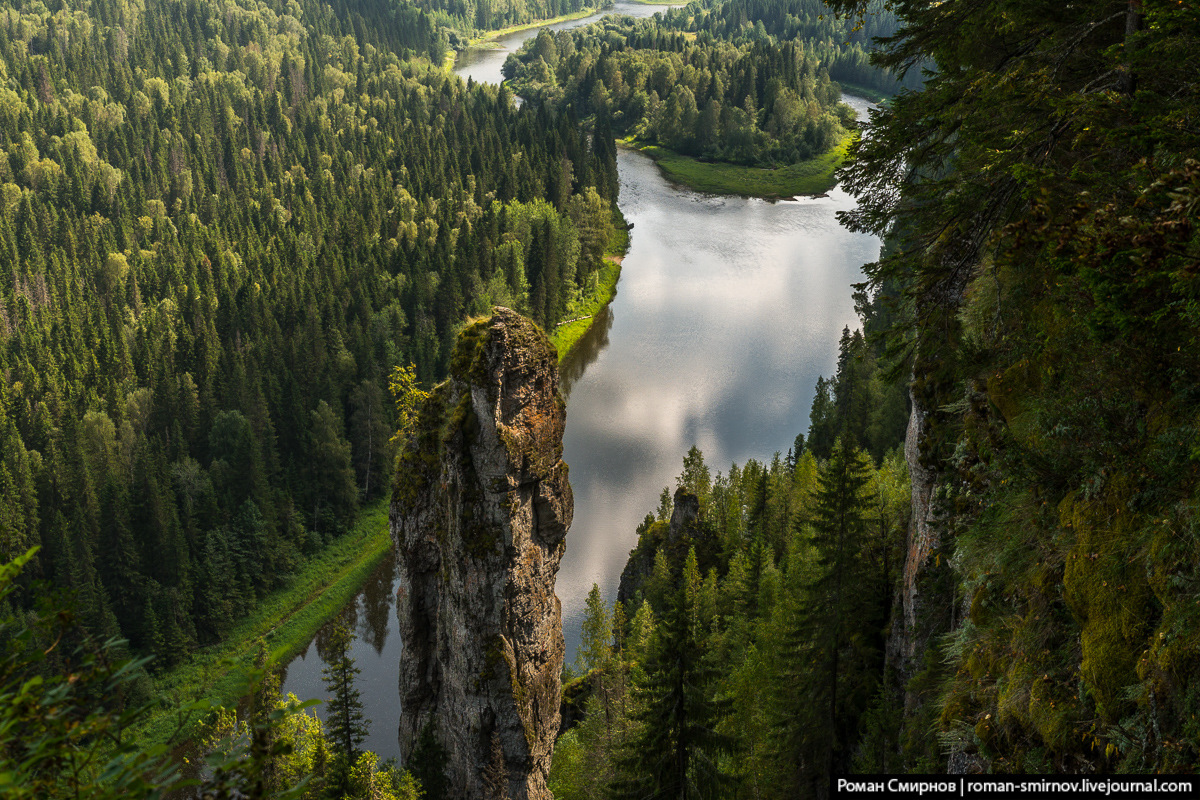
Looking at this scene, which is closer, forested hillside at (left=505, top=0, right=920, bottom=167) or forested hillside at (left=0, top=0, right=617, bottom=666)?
forested hillside at (left=0, top=0, right=617, bottom=666)

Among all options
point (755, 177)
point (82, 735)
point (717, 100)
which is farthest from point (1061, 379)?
point (717, 100)

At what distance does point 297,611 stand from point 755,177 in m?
117

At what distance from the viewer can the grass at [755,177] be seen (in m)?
146

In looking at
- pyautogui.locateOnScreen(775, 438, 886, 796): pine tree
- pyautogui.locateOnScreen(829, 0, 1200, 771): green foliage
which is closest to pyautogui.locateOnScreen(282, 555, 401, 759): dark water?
pyautogui.locateOnScreen(775, 438, 886, 796): pine tree

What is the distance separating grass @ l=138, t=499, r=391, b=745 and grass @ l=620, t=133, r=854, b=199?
319 ft

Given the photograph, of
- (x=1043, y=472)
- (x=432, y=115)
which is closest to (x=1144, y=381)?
(x=1043, y=472)

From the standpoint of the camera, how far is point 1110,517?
36.1 ft

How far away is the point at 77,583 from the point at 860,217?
191ft

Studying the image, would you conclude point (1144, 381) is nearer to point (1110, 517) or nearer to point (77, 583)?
point (1110, 517)

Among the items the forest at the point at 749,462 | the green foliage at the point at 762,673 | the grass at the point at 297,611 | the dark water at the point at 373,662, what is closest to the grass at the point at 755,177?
the forest at the point at 749,462

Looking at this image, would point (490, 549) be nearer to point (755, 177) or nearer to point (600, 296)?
point (600, 296)

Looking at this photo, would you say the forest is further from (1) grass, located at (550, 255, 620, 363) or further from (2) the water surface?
(2) the water surface

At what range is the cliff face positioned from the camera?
29.2 m

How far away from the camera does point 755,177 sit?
15275cm
